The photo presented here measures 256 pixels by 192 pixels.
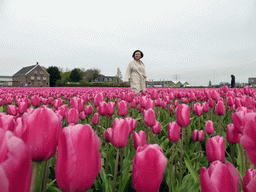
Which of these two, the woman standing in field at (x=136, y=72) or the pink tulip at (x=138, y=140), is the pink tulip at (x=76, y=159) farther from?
the woman standing in field at (x=136, y=72)

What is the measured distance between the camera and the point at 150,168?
2.76ft

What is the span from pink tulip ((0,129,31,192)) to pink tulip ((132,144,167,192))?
0.46 meters

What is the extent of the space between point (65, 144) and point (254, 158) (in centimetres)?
67

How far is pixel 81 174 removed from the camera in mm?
721

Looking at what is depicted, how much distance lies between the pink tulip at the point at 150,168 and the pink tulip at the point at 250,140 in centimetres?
31

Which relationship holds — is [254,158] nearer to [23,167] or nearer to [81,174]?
[81,174]

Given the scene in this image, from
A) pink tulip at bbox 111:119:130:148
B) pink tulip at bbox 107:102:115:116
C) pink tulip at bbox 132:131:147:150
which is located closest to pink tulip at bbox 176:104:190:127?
pink tulip at bbox 132:131:147:150

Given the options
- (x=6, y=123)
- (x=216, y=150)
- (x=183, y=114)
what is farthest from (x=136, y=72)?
(x=6, y=123)

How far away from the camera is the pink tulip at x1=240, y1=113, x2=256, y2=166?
728 mm

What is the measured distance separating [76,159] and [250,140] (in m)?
0.63

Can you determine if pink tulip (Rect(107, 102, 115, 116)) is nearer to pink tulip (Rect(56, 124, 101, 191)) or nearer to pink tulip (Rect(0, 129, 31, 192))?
pink tulip (Rect(56, 124, 101, 191))

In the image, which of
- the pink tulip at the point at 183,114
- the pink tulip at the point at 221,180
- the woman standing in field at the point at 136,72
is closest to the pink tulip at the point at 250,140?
the pink tulip at the point at 221,180

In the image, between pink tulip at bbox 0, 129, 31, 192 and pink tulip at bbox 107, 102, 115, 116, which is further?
pink tulip at bbox 107, 102, 115, 116

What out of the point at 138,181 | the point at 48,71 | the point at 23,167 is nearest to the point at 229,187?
the point at 138,181
